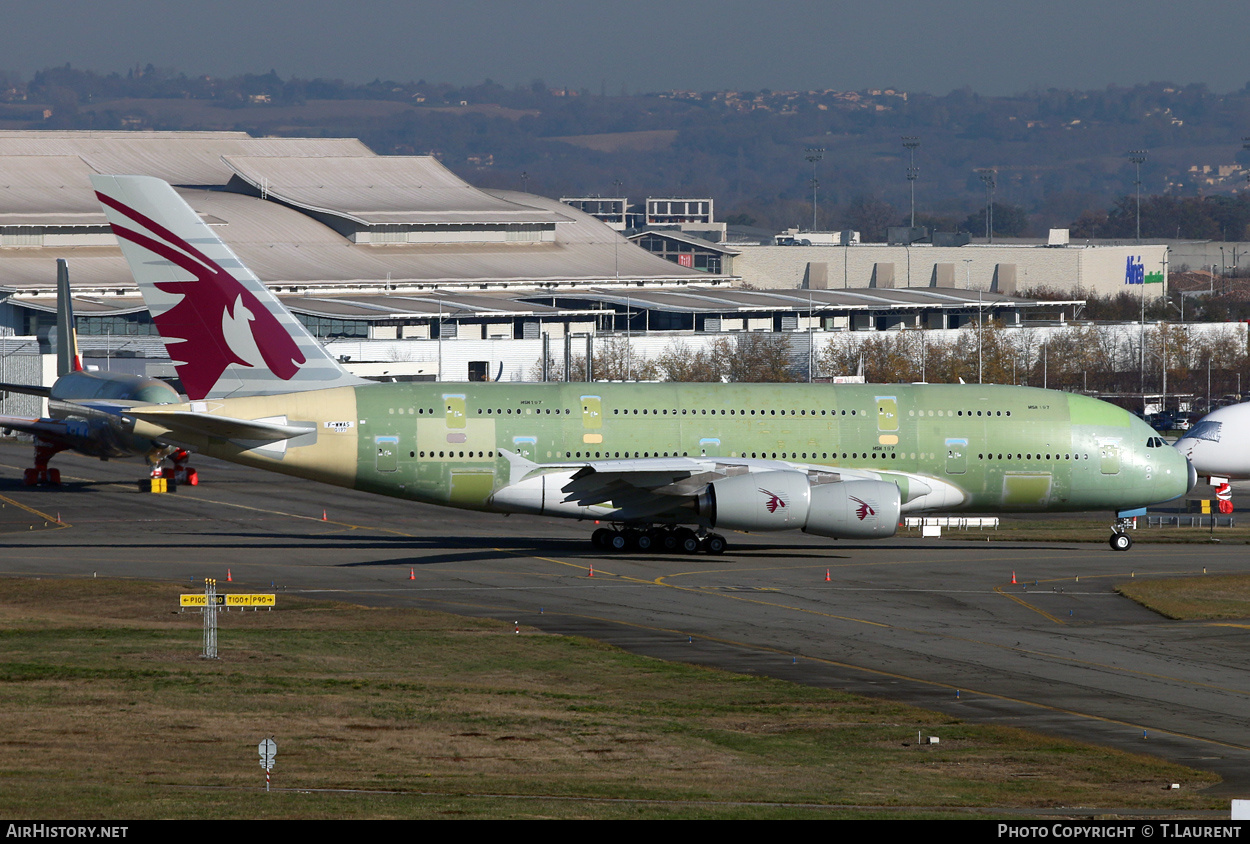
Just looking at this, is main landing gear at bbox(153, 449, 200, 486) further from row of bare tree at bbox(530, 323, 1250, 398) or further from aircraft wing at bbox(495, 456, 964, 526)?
row of bare tree at bbox(530, 323, 1250, 398)

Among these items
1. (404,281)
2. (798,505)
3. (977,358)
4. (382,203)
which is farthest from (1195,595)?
(382,203)

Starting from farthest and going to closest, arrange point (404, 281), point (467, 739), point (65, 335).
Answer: point (404, 281), point (65, 335), point (467, 739)

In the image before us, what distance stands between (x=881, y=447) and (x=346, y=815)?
33490mm

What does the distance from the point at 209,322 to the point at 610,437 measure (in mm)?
13058

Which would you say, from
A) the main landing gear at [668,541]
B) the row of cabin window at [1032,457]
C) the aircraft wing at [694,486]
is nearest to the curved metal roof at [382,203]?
the main landing gear at [668,541]

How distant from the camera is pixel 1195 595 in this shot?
4259cm

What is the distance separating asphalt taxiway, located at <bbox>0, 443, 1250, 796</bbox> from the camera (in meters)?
29.8

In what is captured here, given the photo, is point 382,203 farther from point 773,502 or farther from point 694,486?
point 773,502

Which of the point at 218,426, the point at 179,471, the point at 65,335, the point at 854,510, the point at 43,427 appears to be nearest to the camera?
the point at 218,426

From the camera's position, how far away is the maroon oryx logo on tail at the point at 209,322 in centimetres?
4812

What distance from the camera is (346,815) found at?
1912 cm

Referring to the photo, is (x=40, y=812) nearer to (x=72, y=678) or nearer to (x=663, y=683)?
(x=72, y=678)

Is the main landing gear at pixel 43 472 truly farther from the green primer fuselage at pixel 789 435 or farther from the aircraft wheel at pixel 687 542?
the aircraft wheel at pixel 687 542
